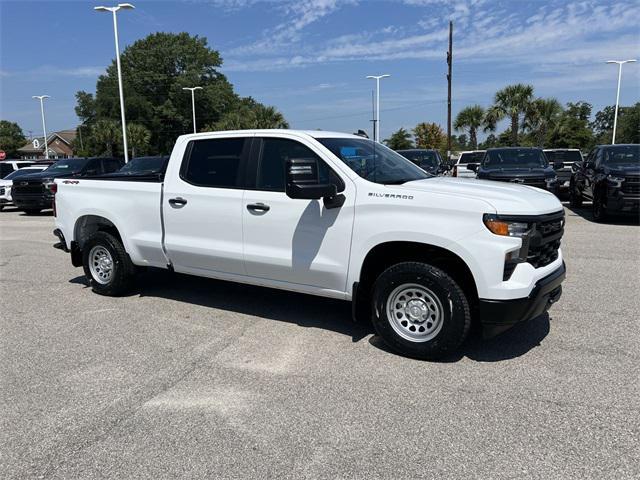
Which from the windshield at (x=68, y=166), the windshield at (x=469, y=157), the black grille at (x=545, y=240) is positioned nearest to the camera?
the black grille at (x=545, y=240)

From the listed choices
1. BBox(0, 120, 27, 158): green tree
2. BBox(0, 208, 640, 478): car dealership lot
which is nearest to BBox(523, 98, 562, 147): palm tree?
BBox(0, 208, 640, 478): car dealership lot

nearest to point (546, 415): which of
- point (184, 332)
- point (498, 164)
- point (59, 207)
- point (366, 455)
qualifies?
point (366, 455)

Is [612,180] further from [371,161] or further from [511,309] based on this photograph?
[511,309]

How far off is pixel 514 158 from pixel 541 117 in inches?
1212

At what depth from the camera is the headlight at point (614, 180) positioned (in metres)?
11.2

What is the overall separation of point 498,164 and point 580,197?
3.08 m

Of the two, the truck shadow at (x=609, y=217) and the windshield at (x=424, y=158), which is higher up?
the windshield at (x=424, y=158)

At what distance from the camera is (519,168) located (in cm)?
1321

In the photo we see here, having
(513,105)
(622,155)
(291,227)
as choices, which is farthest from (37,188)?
(513,105)

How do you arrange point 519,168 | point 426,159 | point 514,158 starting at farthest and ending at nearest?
point 426,159, point 514,158, point 519,168

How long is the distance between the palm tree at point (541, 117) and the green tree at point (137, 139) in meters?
41.4

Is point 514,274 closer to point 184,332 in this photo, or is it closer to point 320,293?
point 320,293

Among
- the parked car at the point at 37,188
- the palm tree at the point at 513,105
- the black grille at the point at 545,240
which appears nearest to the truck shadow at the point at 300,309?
the black grille at the point at 545,240

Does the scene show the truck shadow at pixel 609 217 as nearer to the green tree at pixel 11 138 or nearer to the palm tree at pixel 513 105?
the palm tree at pixel 513 105
